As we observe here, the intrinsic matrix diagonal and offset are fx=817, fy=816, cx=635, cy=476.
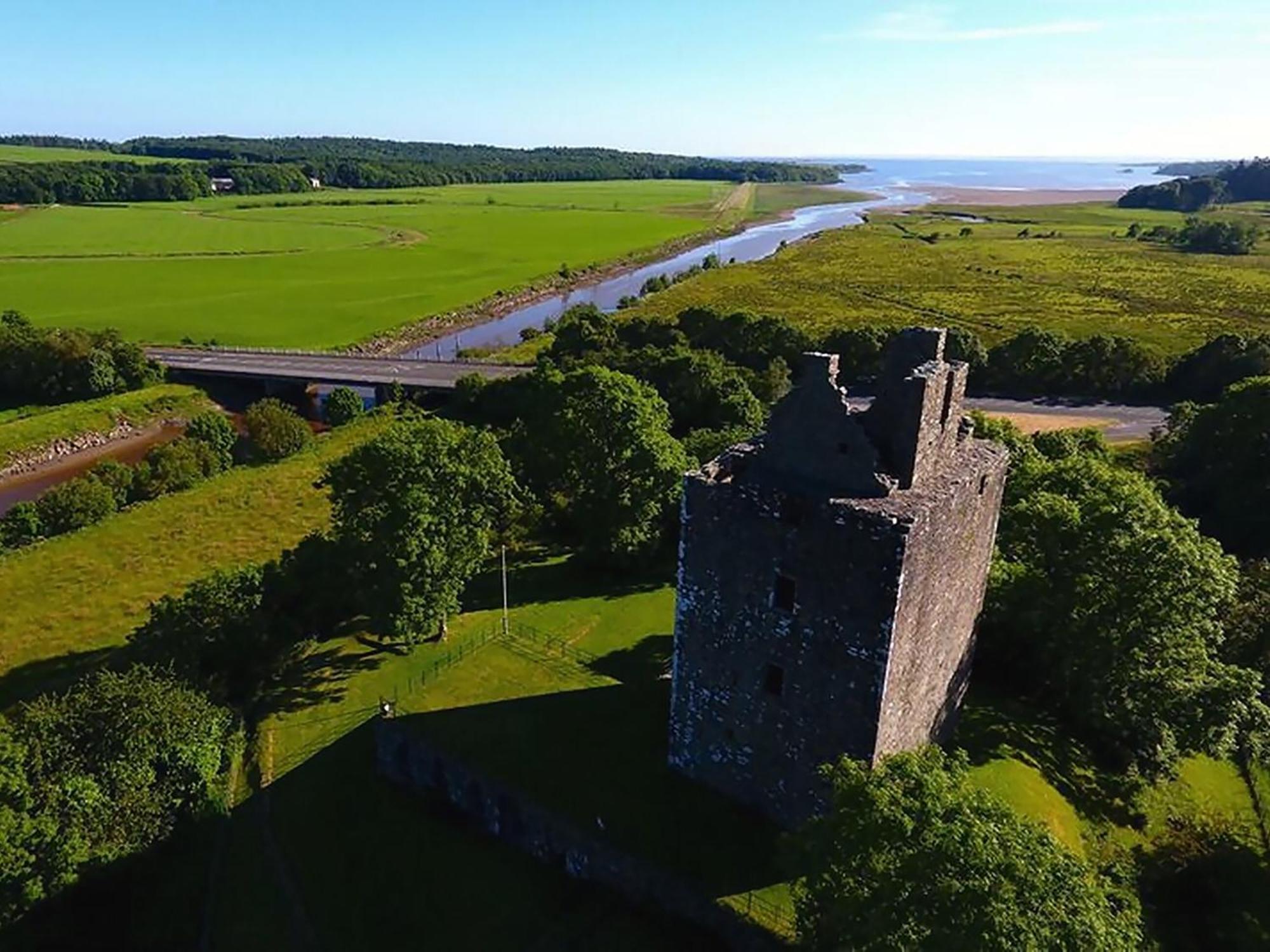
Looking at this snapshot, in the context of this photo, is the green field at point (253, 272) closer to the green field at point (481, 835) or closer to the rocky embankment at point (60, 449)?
Result: the rocky embankment at point (60, 449)

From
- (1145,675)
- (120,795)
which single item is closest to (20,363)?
(120,795)

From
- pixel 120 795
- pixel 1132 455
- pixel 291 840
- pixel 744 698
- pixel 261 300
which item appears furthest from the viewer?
pixel 261 300

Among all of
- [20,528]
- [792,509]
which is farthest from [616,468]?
[20,528]

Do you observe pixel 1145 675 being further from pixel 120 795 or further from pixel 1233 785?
pixel 120 795

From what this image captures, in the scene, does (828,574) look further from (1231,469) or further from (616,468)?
(1231,469)

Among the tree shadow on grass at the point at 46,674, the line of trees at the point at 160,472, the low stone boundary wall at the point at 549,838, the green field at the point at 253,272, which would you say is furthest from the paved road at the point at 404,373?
the low stone boundary wall at the point at 549,838

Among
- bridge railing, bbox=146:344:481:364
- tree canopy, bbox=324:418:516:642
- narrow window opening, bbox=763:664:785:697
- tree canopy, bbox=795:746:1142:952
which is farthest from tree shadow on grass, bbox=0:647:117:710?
bridge railing, bbox=146:344:481:364

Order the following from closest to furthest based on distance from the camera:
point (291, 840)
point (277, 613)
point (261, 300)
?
point (291, 840) → point (277, 613) → point (261, 300)

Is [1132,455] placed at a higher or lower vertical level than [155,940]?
higher

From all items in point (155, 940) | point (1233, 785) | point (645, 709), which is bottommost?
point (155, 940)
